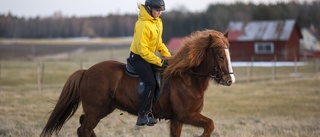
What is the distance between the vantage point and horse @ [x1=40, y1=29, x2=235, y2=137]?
7.30 meters

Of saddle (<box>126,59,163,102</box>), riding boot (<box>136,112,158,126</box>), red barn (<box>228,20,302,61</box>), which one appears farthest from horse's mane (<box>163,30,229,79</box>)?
red barn (<box>228,20,302,61</box>)

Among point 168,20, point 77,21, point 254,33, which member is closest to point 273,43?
point 254,33

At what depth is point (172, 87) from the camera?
299 inches

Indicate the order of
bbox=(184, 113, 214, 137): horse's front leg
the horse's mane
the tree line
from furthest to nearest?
the tree line < the horse's mane < bbox=(184, 113, 214, 137): horse's front leg

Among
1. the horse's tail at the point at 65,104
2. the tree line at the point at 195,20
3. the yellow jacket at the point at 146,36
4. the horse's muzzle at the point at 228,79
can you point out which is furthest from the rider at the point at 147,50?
the tree line at the point at 195,20

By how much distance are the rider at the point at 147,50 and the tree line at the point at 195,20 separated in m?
73.3

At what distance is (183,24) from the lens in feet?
322

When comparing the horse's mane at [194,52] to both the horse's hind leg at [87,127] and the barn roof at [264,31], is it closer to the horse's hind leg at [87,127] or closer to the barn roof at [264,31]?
the horse's hind leg at [87,127]

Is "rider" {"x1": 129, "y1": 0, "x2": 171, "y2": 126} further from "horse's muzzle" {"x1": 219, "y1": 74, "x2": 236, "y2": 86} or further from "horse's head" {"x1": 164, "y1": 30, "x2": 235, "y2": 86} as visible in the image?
"horse's muzzle" {"x1": 219, "y1": 74, "x2": 236, "y2": 86}

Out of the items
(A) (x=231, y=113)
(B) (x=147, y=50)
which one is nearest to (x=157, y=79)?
(B) (x=147, y=50)

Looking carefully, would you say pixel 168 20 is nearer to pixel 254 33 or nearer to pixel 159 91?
pixel 254 33

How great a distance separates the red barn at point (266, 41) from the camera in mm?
56375

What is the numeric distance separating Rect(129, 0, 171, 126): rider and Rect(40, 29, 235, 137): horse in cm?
20

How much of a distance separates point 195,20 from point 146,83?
91307mm
